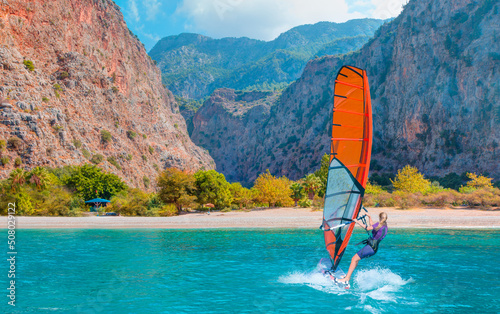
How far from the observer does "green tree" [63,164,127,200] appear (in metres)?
48.9

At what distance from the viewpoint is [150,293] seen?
40.8 feet

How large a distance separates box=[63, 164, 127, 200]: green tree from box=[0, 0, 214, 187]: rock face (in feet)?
34.6

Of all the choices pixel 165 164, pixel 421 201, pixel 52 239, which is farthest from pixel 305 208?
pixel 165 164

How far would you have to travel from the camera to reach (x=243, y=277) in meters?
14.4

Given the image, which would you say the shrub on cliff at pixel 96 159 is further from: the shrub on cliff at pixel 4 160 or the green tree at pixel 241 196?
the green tree at pixel 241 196

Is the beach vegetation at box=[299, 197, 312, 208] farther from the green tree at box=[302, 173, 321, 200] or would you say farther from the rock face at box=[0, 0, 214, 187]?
the rock face at box=[0, 0, 214, 187]

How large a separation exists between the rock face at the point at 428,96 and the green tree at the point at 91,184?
234 feet

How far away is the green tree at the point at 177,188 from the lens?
42906 millimetres

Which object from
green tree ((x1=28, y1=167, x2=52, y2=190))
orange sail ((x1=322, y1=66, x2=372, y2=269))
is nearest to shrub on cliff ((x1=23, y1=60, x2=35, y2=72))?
green tree ((x1=28, y1=167, x2=52, y2=190))

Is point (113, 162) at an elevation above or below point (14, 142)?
below

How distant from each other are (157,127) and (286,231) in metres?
73.2

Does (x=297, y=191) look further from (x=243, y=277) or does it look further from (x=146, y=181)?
(x=146, y=181)

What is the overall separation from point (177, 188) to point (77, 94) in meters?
42.4

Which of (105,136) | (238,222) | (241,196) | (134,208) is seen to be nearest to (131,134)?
(105,136)
